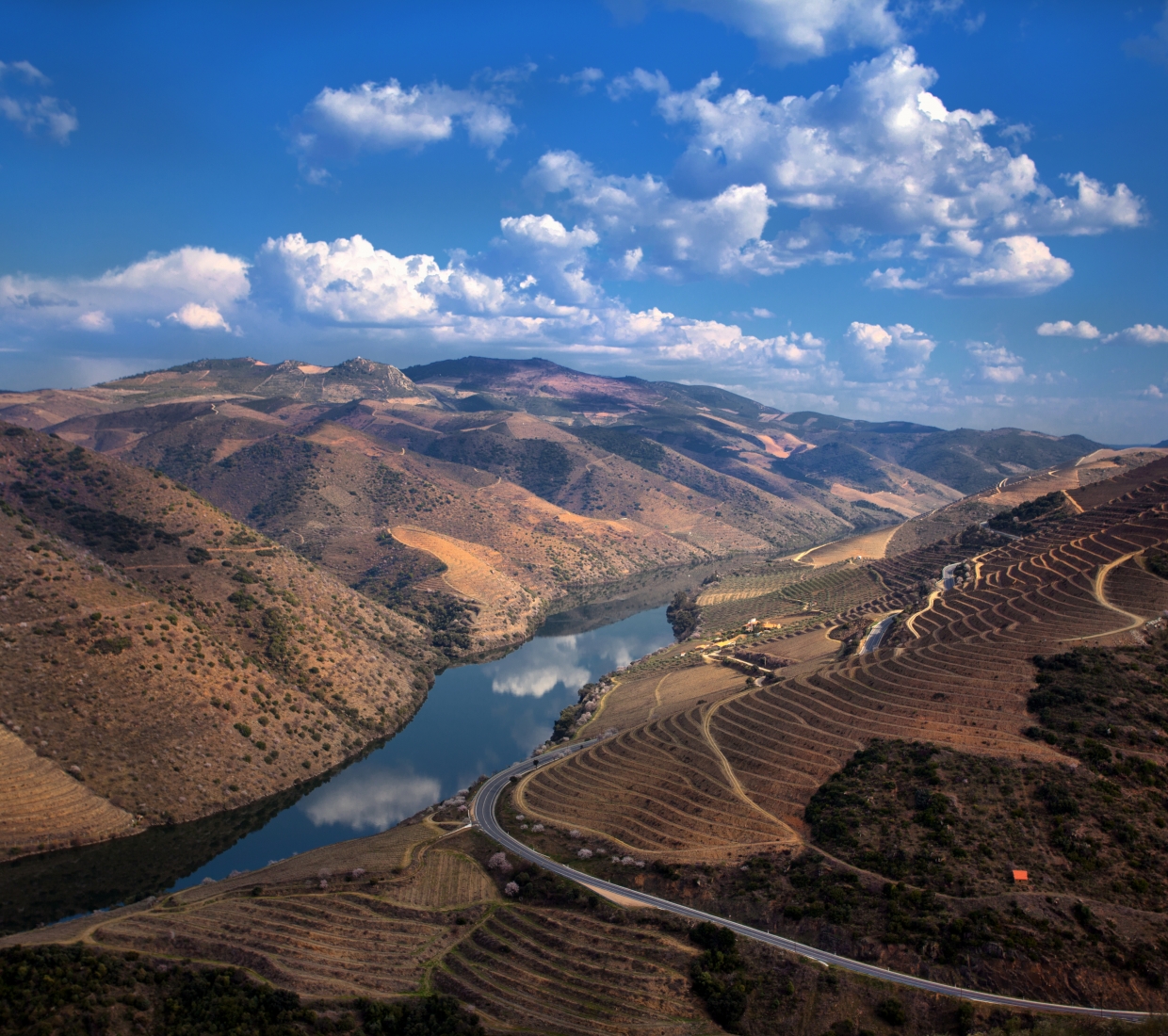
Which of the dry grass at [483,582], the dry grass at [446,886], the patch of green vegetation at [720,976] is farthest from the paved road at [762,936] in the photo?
the dry grass at [483,582]

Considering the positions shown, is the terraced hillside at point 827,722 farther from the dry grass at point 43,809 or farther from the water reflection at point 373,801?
the dry grass at point 43,809

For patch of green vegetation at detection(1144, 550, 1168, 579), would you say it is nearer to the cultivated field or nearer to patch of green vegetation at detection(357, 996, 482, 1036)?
the cultivated field

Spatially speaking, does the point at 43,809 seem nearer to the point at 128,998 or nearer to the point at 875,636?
the point at 128,998

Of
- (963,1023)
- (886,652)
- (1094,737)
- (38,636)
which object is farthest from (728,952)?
(38,636)

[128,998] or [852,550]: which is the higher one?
[852,550]

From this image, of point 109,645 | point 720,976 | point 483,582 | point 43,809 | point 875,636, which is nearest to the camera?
→ point 720,976

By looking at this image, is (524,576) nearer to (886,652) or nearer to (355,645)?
(355,645)

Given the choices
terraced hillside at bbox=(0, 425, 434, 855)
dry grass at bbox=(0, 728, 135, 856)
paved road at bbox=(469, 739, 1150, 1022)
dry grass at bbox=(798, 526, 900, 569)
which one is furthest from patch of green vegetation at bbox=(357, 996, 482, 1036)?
dry grass at bbox=(798, 526, 900, 569)

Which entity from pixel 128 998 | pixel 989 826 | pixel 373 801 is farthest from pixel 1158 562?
pixel 128 998
